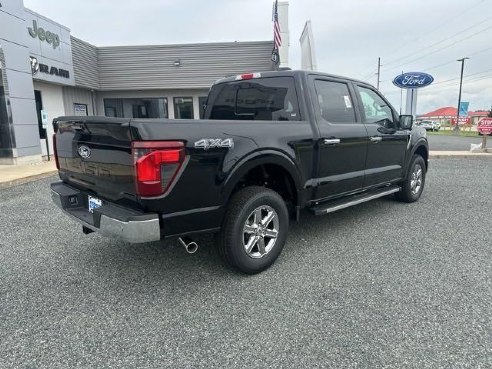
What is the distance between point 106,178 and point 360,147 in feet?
9.98

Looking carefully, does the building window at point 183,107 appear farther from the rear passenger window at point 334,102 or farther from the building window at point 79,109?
the rear passenger window at point 334,102

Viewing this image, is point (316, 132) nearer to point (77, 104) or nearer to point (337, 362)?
point (337, 362)

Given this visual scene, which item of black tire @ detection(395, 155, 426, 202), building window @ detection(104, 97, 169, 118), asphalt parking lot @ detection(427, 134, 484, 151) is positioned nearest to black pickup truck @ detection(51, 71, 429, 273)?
black tire @ detection(395, 155, 426, 202)

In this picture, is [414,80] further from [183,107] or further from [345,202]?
[345,202]

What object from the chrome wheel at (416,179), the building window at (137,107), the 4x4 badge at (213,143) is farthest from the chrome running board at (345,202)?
the building window at (137,107)

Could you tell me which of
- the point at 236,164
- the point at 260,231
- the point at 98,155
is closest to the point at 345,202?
the point at 260,231

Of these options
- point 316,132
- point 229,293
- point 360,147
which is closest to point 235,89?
point 316,132

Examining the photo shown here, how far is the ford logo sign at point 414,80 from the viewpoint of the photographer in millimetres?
14484

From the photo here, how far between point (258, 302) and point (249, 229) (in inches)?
26.4

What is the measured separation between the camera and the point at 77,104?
15.8m

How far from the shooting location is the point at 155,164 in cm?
263

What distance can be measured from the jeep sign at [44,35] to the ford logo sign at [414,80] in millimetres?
13105

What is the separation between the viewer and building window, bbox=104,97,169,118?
1797 centimetres

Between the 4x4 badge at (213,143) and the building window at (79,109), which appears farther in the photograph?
the building window at (79,109)
